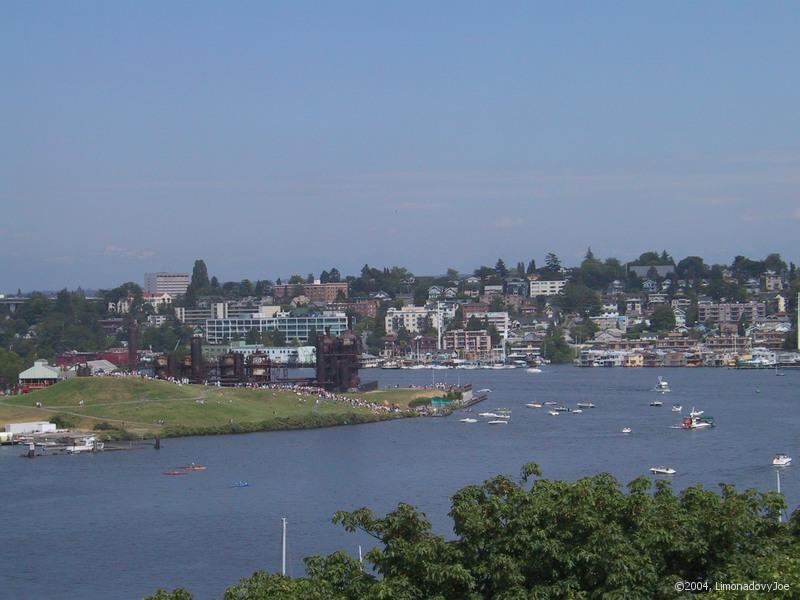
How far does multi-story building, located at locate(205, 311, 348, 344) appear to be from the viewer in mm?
111188

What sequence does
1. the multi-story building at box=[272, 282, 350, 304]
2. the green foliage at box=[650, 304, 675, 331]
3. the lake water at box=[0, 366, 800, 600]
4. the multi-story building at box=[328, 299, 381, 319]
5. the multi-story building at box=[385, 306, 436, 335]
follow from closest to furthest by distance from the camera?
the lake water at box=[0, 366, 800, 600] → the green foliage at box=[650, 304, 675, 331] → the multi-story building at box=[385, 306, 436, 335] → the multi-story building at box=[328, 299, 381, 319] → the multi-story building at box=[272, 282, 350, 304]

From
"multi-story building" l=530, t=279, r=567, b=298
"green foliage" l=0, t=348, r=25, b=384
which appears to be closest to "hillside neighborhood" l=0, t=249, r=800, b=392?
"multi-story building" l=530, t=279, r=567, b=298

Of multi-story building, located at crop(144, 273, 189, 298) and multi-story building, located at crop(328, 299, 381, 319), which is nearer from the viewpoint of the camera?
multi-story building, located at crop(328, 299, 381, 319)

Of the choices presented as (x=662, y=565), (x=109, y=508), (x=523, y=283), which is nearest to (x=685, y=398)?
(x=109, y=508)

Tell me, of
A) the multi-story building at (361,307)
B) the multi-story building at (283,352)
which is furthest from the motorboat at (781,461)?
the multi-story building at (361,307)

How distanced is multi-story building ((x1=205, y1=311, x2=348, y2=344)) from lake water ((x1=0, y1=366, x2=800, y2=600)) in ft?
176

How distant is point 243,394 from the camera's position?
186 feet

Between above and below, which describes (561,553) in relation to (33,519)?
above

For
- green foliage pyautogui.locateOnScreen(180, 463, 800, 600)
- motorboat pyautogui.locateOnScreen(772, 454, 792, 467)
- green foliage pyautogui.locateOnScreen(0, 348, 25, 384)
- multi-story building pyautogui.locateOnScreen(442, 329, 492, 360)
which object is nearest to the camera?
green foliage pyautogui.locateOnScreen(180, 463, 800, 600)

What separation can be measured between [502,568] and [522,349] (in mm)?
97866

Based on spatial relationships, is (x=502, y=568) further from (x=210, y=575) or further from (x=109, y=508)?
(x=109, y=508)

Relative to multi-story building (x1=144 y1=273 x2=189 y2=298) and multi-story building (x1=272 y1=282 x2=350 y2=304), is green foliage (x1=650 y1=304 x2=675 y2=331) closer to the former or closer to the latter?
multi-story building (x1=272 y1=282 x2=350 y2=304)

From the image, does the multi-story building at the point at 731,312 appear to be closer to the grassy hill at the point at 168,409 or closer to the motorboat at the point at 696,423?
the grassy hill at the point at 168,409

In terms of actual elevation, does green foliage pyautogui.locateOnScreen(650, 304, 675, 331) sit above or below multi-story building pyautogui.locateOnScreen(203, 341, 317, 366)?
above
